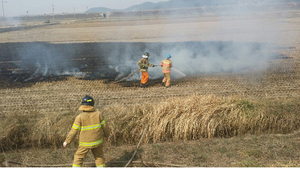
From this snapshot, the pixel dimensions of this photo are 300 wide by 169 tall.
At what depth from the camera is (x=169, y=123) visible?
7.25 metres

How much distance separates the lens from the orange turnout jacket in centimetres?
471

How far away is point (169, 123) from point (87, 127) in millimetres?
3033

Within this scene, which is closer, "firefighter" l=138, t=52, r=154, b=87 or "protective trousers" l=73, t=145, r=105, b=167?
"protective trousers" l=73, t=145, r=105, b=167

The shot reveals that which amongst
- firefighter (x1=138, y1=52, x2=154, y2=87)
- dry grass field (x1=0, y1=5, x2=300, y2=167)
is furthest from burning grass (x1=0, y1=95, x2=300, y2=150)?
firefighter (x1=138, y1=52, x2=154, y2=87)

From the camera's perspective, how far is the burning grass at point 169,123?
7.14m

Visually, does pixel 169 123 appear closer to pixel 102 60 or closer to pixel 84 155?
pixel 84 155

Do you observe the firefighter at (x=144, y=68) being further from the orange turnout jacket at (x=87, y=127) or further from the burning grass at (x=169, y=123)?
the orange turnout jacket at (x=87, y=127)

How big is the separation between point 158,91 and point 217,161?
4997 mm

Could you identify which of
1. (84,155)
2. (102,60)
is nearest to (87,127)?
(84,155)

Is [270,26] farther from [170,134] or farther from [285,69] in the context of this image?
[170,134]

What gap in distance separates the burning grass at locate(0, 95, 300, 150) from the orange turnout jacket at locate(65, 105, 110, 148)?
238cm

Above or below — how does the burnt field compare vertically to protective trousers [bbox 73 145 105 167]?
above

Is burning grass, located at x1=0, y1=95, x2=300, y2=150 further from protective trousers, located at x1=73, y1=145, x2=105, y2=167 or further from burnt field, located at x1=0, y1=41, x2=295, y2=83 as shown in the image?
burnt field, located at x1=0, y1=41, x2=295, y2=83

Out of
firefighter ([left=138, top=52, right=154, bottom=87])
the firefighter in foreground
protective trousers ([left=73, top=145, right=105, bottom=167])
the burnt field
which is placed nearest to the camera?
the firefighter in foreground
